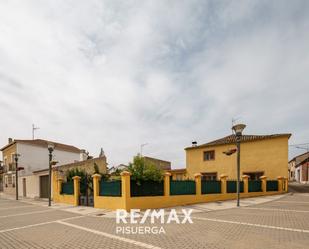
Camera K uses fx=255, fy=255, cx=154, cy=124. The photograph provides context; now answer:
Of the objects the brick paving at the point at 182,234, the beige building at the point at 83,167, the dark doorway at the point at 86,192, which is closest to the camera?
the brick paving at the point at 182,234

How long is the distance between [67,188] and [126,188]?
310 inches

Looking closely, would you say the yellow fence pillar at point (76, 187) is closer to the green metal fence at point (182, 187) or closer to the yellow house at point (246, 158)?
the green metal fence at point (182, 187)

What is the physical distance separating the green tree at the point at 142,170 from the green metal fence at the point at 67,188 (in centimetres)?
656

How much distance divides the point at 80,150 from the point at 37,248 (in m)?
34.7

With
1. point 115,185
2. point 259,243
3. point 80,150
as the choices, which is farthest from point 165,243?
point 80,150

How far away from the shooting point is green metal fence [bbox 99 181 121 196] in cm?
1342

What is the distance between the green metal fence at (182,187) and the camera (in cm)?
1475

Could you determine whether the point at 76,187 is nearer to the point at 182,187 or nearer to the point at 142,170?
the point at 142,170

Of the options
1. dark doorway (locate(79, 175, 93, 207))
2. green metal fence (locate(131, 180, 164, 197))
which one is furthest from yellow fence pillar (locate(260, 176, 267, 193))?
dark doorway (locate(79, 175, 93, 207))

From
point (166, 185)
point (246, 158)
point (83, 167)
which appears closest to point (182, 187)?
point (166, 185)

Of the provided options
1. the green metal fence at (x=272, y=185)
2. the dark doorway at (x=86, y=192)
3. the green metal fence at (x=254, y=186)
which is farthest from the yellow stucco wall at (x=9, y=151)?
the green metal fence at (x=272, y=185)

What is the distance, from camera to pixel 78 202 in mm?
16797

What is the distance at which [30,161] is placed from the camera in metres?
33.3

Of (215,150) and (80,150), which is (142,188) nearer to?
(215,150)
